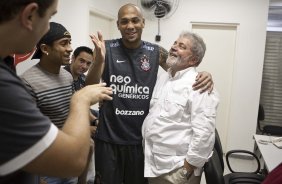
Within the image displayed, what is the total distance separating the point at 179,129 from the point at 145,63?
506 mm

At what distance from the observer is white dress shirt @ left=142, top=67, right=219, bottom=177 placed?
69.7 inches

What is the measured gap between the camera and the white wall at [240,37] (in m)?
4.56

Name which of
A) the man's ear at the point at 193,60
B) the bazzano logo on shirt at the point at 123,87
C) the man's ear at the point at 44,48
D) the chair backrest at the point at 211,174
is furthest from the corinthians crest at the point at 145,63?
the chair backrest at the point at 211,174

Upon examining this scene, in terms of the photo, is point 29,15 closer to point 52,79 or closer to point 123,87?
point 52,79

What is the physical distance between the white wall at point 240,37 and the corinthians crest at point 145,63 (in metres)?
2.67

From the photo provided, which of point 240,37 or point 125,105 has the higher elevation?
point 240,37

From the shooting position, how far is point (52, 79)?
155cm

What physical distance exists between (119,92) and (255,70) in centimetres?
338

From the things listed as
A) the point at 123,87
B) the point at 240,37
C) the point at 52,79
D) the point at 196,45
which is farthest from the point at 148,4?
the point at 52,79

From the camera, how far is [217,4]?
183 inches

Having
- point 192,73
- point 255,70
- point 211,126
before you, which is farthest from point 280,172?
point 255,70

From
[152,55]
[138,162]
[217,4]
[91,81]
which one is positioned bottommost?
[138,162]

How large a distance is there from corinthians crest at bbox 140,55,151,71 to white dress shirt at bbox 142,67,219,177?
0.21 metres

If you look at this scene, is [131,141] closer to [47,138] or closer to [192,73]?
[192,73]
